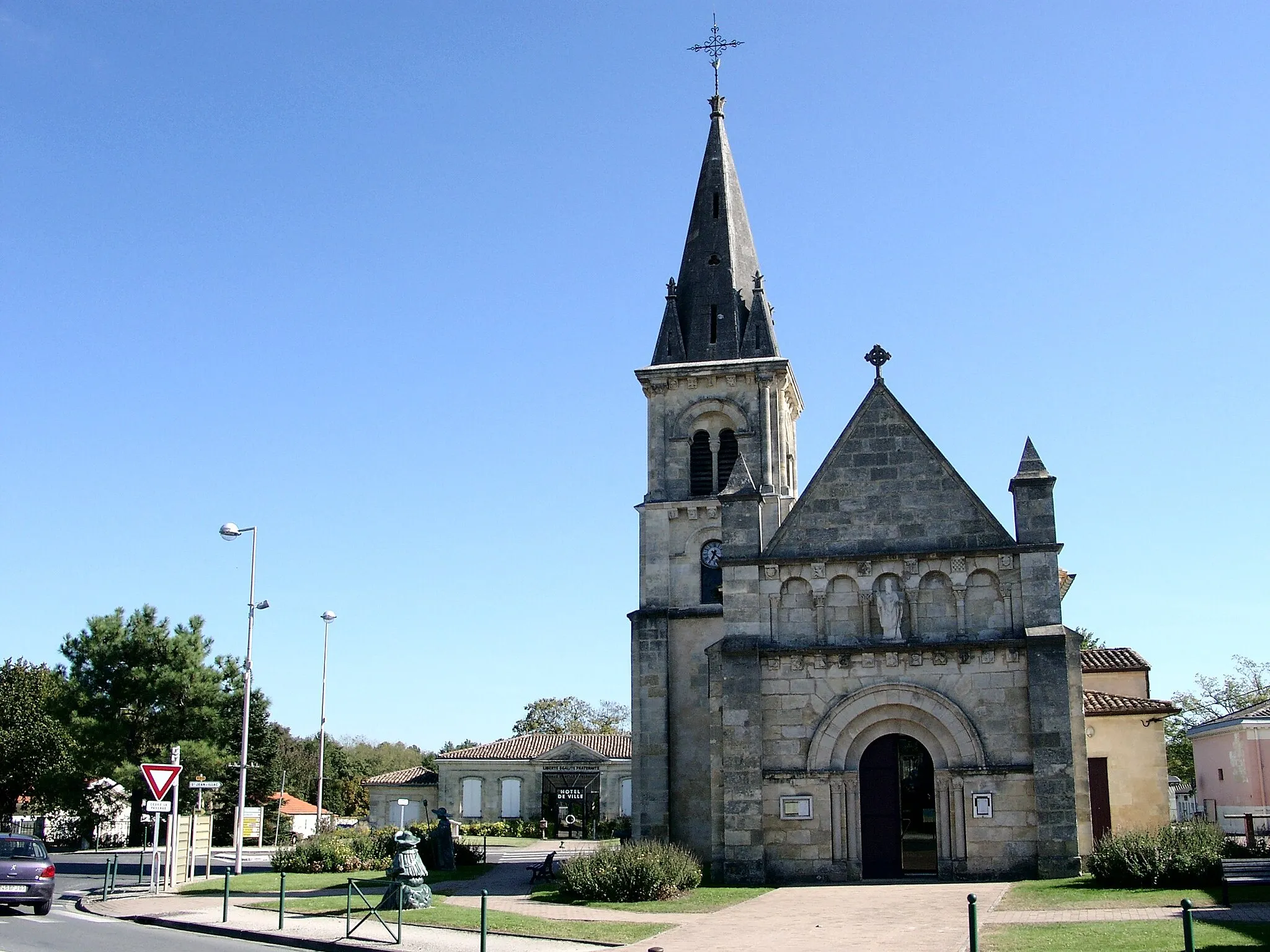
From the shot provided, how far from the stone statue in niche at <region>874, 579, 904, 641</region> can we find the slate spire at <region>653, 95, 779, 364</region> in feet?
36.5

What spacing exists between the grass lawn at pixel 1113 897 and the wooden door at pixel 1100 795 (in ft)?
29.8

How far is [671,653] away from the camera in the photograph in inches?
1299

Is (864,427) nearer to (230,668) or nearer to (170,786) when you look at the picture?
(170,786)

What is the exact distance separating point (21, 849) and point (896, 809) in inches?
724

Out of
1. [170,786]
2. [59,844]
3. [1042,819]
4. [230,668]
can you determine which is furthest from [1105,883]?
[59,844]

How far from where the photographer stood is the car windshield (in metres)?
22.9

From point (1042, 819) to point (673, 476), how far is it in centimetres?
1470

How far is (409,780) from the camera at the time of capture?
203ft

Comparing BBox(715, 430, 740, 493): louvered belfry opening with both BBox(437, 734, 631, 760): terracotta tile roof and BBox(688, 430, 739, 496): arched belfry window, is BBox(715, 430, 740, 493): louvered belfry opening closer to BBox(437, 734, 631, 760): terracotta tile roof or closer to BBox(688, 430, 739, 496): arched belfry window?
BBox(688, 430, 739, 496): arched belfry window

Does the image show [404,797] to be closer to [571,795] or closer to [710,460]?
[571,795]

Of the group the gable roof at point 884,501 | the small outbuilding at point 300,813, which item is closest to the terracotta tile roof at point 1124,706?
the gable roof at point 884,501

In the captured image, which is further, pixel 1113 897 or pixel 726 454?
pixel 726 454

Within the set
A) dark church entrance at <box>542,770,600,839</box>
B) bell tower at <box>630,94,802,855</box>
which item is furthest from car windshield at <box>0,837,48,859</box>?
dark church entrance at <box>542,770,600,839</box>

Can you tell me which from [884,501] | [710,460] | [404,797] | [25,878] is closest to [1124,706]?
[884,501]
